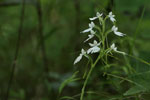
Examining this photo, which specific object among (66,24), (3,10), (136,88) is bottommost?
(136,88)

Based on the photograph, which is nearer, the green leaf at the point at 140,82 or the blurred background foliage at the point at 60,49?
the green leaf at the point at 140,82

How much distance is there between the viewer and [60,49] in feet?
7.91

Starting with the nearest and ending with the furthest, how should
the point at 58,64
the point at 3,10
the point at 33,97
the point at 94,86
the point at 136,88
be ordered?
the point at 136,88, the point at 94,86, the point at 33,97, the point at 58,64, the point at 3,10

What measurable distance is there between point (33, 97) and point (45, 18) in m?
0.95

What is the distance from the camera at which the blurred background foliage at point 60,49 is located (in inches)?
62.3

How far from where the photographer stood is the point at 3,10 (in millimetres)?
3006

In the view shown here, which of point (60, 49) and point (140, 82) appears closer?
point (140, 82)

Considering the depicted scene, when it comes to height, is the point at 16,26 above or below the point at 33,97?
above

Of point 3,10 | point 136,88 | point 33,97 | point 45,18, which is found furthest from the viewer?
point 3,10

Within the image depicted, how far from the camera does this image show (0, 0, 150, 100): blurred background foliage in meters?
1.58

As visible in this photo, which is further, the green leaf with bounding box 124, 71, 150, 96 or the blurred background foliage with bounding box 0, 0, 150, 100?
the blurred background foliage with bounding box 0, 0, 150, 100

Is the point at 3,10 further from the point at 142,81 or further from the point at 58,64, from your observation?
the point at 142,81

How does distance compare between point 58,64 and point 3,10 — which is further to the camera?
point 3,10

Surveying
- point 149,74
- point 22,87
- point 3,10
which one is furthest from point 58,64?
point 149,74
